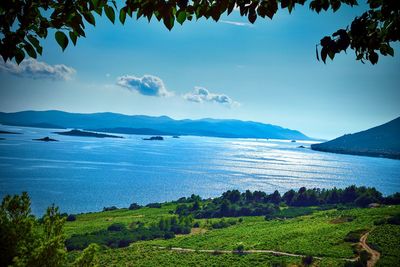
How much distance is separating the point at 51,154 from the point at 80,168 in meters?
44.9

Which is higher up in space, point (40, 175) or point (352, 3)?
point (352, 3)

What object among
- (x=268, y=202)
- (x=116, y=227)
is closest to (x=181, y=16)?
(x=116, y=227)

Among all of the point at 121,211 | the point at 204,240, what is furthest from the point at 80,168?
the point at 204,240

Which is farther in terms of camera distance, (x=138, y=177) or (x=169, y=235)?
(x=138, y=177)

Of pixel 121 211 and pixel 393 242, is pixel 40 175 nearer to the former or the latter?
pixel 121 211

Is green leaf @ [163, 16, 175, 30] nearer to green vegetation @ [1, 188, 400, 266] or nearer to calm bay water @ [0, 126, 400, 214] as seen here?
green vegetation @ [1, 188, 400, 266]

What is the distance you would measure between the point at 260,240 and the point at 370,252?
67.4 feet

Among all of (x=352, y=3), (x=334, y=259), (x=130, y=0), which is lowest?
(x=334, y=259)

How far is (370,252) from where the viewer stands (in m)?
46.9

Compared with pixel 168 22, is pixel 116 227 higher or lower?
lower

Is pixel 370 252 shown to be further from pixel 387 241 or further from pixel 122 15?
pixel 122 15

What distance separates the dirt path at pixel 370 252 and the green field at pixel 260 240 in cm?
85

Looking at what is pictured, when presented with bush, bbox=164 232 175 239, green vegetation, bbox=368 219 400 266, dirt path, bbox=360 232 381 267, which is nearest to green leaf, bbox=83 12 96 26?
green vegetation, bbox=368 219 400 266

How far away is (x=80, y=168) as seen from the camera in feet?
435
